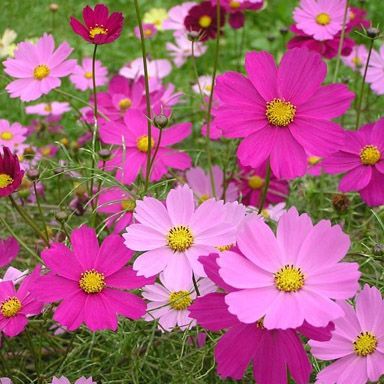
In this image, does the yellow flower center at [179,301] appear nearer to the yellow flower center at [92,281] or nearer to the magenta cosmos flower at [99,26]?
the yellow flower center at [92,281]

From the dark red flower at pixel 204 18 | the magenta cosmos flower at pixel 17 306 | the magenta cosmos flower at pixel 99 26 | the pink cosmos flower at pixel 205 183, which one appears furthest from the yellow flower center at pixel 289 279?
the dark red flower at pixel 204 18

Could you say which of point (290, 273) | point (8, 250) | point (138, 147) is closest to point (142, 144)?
point (138, 147)

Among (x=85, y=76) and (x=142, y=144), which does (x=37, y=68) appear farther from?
(x=85, y=76)

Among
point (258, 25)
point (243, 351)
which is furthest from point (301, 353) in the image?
point (258, 25)

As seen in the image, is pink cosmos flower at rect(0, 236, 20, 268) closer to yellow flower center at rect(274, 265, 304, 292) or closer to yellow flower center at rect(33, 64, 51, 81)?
yellow flower center at rect(33, 64, 51, 81)

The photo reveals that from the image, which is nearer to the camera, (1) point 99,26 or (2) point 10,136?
(1) point 99,26
